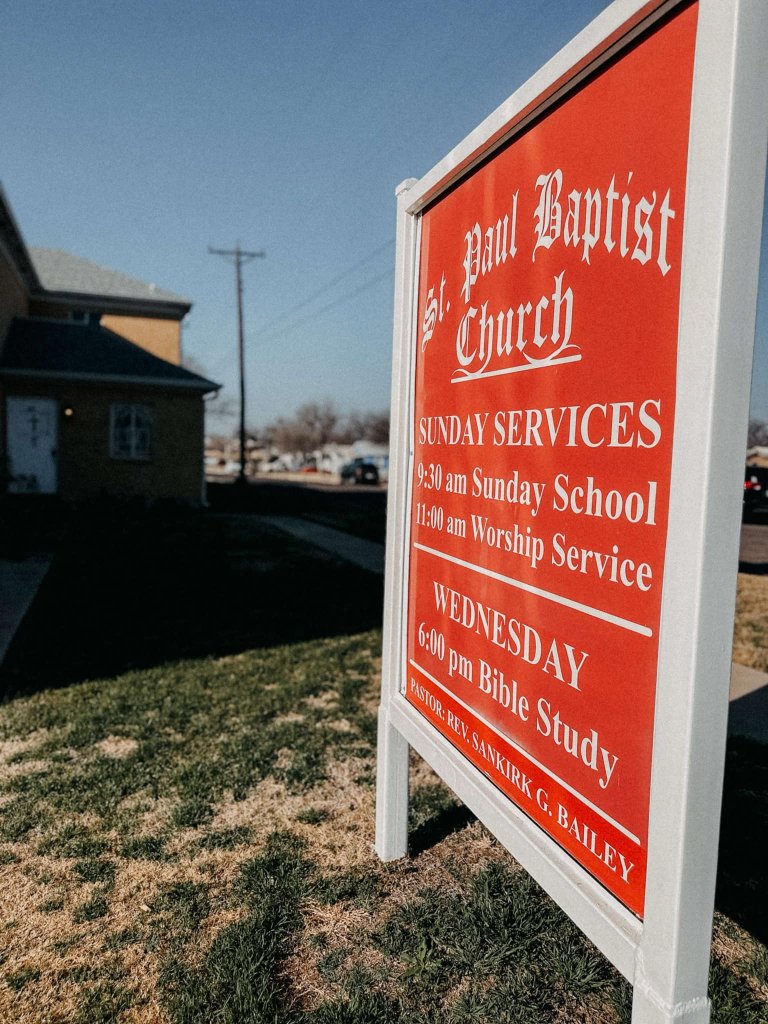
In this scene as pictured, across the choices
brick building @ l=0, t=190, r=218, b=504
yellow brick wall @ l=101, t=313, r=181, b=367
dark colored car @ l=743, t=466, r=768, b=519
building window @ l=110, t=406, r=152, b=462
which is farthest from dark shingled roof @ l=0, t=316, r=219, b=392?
dark colored car @ l=743, t=466, r=768, b=519

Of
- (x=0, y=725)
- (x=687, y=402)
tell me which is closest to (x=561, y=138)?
→ (x=687, y=402)

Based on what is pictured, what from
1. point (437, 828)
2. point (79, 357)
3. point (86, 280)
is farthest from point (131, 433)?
point (437, 828)

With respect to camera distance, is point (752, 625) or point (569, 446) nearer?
point (569, 446)

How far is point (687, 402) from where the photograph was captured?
148 centimetres

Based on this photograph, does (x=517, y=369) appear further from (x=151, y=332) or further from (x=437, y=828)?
(x=151, y=332)

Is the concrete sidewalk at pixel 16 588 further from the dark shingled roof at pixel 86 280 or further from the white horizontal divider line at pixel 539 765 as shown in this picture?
the dark shingled roof at pixel 86 280

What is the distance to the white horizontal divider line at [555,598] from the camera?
1.68 m

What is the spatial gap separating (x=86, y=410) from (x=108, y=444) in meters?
0.91

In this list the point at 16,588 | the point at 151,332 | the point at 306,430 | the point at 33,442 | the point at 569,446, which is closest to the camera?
A: the point at 569,446

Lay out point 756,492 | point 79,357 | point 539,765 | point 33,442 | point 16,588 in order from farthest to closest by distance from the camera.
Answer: point 756,492 → point 79,357 → point 33,442 → point 16,588 → point 539,765

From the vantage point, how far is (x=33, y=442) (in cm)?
1700

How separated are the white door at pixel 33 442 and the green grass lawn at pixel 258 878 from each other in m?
12.9

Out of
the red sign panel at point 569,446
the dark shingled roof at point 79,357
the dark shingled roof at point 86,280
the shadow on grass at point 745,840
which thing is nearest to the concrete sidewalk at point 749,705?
the shadow on grass at point 745,840

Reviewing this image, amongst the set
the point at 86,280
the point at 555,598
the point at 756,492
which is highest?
the point at 86,280
